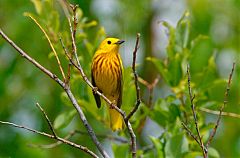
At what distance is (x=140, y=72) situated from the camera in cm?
955

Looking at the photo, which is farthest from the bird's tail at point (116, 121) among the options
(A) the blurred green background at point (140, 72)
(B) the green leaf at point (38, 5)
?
(B) the green leaf at point (38, 5)

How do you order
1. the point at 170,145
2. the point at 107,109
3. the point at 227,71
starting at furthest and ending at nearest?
the point at 227,71
the point at 107,109
the point at 170,145

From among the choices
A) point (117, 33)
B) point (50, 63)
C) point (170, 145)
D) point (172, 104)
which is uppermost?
point (117, 33)

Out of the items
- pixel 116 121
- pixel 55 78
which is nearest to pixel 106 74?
pixel 116 121

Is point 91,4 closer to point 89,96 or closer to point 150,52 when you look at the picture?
point 150,52

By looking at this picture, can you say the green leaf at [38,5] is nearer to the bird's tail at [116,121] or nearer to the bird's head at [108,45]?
the bird's head at [108,45]

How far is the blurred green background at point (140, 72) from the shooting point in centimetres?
624

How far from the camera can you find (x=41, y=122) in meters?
8.70

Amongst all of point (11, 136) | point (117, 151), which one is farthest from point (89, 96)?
point (11, 136)

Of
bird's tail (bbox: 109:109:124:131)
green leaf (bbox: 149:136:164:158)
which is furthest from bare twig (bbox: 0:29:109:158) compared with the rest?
bird's tail (bbox: 109:109:124:131)

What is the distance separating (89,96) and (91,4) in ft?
10.9

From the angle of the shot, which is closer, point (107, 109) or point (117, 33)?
Answer: point (107, 109)

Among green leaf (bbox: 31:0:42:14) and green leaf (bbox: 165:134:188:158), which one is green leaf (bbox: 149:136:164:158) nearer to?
green leaf (bbox: 165:134:188:158)

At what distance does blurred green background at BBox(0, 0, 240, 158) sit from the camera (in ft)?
20.5
